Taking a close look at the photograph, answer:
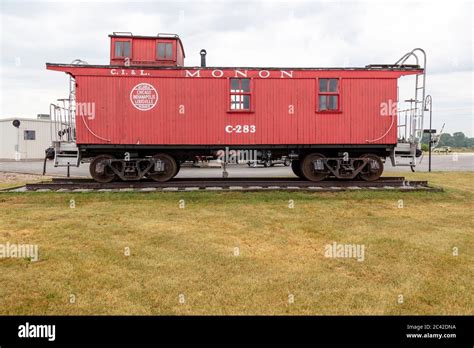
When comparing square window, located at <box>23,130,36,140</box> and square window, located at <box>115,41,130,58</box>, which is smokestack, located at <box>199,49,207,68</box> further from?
square window, located at <box>23,130,36,140</box>

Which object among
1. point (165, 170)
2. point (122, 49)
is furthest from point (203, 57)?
point (165, 170)

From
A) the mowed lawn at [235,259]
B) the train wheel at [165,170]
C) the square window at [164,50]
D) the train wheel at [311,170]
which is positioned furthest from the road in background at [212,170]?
the mowed lawn at [235,259]

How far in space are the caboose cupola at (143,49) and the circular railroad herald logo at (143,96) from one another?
6.49ft

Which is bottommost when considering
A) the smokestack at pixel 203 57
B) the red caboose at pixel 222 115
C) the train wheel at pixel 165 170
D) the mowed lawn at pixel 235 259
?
the mowed lawn at pixel 235 259

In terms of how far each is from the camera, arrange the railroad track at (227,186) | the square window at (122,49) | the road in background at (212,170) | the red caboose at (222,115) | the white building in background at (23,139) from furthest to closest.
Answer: the white building in background at (23,139) < the road in background at (212,170) < the square window at (122,49) < the red caboose at (222,115) < the railroad track at (227,186)

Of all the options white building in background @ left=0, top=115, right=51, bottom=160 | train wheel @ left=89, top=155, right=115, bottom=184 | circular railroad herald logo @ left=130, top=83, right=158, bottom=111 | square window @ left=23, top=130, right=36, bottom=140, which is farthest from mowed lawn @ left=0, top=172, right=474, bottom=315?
square window @ left=23, top=130, right=36, bottom=140

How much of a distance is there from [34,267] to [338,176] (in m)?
10.1

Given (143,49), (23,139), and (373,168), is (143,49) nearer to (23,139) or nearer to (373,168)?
(373,168)

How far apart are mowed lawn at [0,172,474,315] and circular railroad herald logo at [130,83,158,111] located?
3950 millimetres

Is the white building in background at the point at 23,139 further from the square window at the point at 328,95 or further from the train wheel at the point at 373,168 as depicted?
the train wheel at the point at 373,168

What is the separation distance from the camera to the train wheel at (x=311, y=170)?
12.6 metres

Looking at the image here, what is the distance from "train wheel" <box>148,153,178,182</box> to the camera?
40.3 ft

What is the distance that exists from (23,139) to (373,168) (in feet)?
129

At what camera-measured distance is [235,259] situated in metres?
5.40
